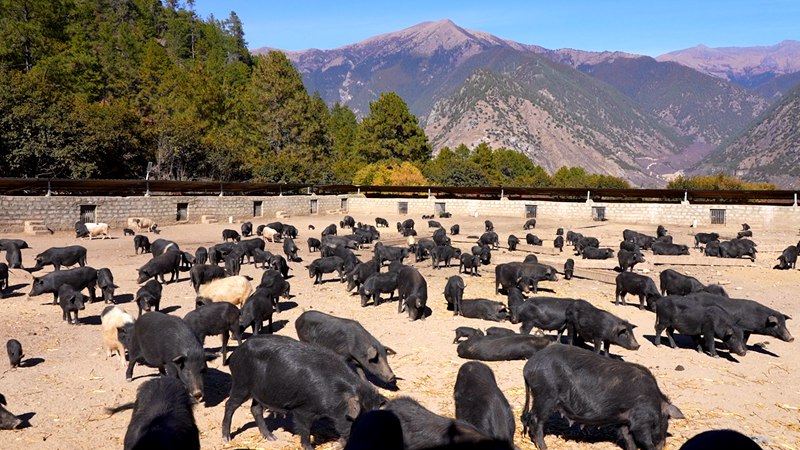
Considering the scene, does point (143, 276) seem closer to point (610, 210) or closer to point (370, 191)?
point (610, 210)

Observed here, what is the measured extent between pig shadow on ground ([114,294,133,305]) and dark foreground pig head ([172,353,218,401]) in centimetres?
812

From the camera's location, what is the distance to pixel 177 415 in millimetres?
5602

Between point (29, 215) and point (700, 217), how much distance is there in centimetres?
4325

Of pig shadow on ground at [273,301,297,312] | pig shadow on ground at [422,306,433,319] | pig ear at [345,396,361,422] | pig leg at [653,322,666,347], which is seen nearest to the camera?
pig ear at [345,396,361,422]

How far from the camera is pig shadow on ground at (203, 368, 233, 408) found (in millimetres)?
8656

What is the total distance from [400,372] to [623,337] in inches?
167

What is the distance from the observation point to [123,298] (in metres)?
15.4

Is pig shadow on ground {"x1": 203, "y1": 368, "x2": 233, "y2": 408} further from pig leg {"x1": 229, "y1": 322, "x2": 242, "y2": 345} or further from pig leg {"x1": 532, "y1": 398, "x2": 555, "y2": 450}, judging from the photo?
pig leg {"x1": 532, "y1": 398, "x2": 555, "y2": 450}

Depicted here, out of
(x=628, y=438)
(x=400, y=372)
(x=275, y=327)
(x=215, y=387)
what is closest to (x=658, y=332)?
(x=628, y=438)

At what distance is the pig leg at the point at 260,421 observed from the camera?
7488mm

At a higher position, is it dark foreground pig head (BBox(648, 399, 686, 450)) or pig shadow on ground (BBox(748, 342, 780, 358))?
dark foreground pig head (BBox(648, 399, 686, 450))

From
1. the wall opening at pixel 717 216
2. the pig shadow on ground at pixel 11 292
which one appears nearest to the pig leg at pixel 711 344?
Result: the pig shadow on ground at pixel 11 292

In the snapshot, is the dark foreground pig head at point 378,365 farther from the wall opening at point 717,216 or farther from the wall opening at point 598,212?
the wall opening at point 717,216

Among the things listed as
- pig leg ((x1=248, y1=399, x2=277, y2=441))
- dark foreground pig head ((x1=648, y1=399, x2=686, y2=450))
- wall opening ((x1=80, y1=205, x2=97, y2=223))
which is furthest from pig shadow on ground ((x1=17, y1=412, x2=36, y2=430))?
wall opening ((x1=80, y1=205, x2=97, y2=223))
